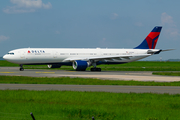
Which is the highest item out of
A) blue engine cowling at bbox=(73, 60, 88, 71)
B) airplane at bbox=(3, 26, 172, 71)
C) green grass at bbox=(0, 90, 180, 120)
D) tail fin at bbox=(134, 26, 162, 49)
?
tail fin at bbox=(134, 26, 162, 49)

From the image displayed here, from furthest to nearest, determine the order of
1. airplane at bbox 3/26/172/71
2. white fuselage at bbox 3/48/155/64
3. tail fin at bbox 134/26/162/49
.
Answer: tail fin at bbox 134/26/162/49
airplane at bbox 3/26/172/71
white fuselage at bbox 3/48/155/64

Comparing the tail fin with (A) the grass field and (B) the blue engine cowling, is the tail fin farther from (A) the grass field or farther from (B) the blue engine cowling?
(A) the grass field

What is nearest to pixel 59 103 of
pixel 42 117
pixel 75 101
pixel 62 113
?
pixel 75 101

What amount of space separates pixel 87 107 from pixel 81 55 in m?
44.2

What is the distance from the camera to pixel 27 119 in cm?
1166

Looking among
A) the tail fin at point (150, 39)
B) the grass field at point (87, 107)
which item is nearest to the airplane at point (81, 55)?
the tail fin at point (150, 39)

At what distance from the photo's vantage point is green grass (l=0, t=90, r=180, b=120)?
1251 cm

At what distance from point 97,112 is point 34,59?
4149 centimetres

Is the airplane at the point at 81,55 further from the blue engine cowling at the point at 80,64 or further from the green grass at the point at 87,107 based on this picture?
the green grass at the point at 87,107

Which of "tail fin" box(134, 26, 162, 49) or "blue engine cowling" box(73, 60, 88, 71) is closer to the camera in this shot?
"blue engine cowling" box(73, 60, 88, 71)

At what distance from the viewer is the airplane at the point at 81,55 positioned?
5303 cm

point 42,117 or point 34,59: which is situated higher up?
point 34,59

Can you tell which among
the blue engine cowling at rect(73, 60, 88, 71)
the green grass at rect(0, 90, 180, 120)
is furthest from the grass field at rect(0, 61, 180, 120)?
the blue engine cowling at rect(73, 60, 88, 71)

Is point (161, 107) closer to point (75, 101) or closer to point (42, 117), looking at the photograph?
point (75, 101)
